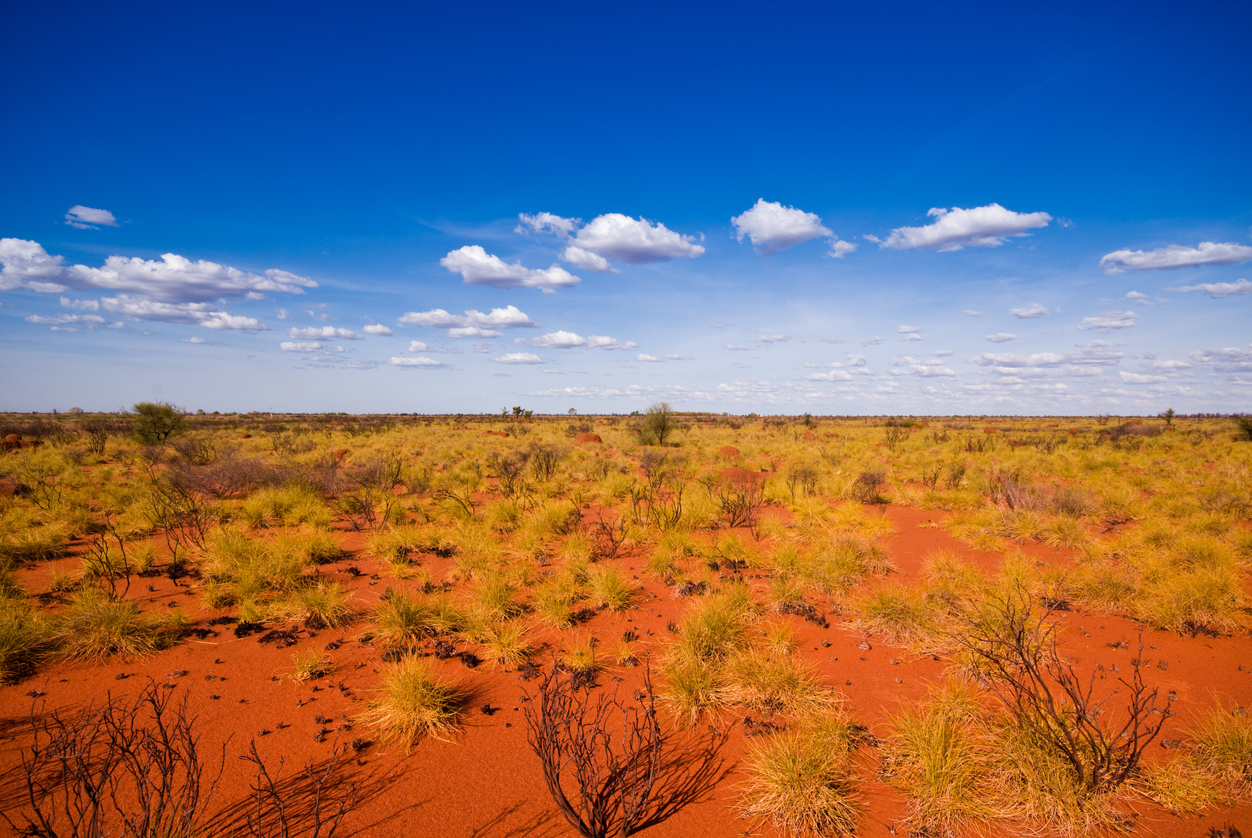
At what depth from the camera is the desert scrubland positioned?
3365 mm

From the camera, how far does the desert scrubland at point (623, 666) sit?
3.37 meters

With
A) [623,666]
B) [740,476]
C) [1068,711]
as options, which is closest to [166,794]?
[623,666]

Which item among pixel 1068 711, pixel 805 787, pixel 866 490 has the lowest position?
pixel 805 787

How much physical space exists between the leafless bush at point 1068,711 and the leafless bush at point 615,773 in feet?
7.67

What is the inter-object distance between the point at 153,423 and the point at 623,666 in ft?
93.9

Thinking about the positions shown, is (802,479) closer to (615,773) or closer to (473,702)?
(473,702)

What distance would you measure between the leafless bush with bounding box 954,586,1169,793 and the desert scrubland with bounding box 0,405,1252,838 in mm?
46

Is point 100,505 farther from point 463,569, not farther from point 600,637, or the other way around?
point 600,637

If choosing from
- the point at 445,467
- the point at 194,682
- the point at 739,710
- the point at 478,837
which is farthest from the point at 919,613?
the point at 445,467

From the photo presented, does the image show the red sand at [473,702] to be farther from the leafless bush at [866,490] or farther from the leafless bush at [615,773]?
the leafless bush at [866,490]

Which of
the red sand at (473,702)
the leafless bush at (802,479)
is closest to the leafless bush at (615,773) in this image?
the red sand at (473,702)

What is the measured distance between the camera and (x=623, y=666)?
5.36 metres

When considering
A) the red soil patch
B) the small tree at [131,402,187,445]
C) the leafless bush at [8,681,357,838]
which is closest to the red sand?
the leafless bush at [8,681,357,838]

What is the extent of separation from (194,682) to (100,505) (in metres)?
9.85
